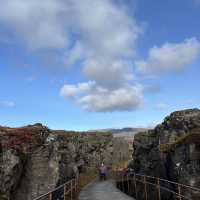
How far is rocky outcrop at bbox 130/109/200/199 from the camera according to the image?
20938 millimetres

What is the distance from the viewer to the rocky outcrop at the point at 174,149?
20.9 m

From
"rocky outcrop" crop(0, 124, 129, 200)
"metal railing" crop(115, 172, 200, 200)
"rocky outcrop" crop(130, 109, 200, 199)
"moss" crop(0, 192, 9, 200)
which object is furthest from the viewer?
"rocky outcrop" crop(0, 124, 129, 200)

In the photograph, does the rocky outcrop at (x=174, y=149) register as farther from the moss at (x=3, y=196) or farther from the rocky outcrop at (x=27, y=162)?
the moss at (x=3, y=196)

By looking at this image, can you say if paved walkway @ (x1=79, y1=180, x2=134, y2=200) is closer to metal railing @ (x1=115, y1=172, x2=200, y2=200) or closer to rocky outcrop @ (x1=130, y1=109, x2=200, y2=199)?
metal railing @ (x1=115, y1=172, x2=200, y2=200)

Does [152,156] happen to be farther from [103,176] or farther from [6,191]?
[6,191]

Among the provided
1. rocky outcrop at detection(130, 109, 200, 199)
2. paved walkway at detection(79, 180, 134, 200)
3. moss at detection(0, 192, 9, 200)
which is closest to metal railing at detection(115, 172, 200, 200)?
rocky outcrop at detection(130, 109, 200, 199)

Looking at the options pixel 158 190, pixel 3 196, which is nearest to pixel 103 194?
pixel 158 190

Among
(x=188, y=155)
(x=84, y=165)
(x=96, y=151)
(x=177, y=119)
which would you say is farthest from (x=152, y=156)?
(x=96, y=151)

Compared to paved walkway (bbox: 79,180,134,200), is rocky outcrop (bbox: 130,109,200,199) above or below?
above

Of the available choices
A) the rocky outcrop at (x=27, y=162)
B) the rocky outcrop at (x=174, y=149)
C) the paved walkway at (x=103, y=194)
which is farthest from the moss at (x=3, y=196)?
the rocky outcrop at (x=174, y=149)

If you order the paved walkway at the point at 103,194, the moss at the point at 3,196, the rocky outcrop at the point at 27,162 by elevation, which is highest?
the rocky outcrop at the point at 27,162

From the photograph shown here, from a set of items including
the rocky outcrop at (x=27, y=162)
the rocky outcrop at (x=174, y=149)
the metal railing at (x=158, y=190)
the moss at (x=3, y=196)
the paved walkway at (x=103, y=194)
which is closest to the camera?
the metal railing at (x=158, y=190)

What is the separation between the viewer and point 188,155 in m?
21.3

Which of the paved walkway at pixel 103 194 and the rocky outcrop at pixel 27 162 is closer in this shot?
the rocky outcrop at pixel 27 162
